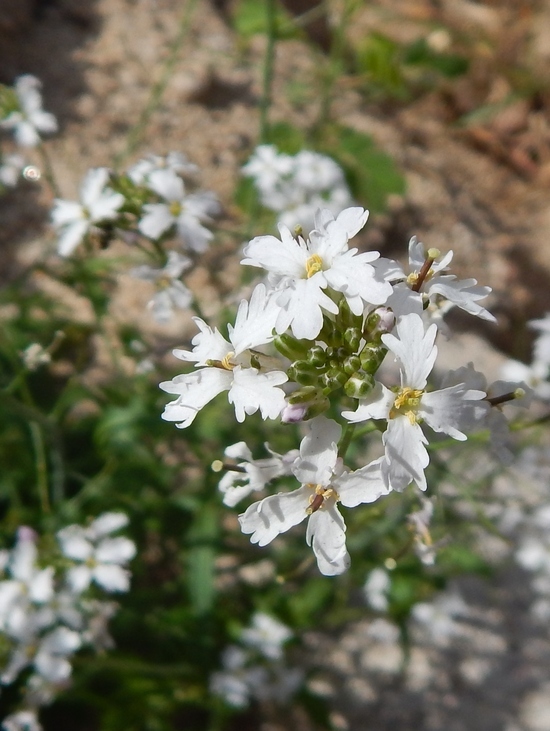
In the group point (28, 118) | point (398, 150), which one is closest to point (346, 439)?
point (28, 118)

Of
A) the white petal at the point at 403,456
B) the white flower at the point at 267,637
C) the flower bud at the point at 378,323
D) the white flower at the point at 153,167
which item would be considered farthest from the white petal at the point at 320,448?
the white flower at the point at 267,637

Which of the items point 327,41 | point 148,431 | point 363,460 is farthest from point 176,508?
point 327,41

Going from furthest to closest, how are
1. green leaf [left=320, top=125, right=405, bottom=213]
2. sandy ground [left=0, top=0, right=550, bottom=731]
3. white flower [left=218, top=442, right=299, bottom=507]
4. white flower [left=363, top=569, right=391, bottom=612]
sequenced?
green leaf [left=320, top=125, right=405, bottom=213] → sandy ground [left=0, top=0, right=550, bottom=731] → white flower [left=363, top=569, right=391, bottom=612] → white flower [left=218, top=442, right=299, bottom=507]

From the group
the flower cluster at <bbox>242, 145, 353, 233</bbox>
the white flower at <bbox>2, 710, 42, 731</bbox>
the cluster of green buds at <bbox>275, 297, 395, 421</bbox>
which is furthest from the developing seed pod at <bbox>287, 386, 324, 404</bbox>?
the white flower at <bbox>2, 710, 42, 731</bbox>

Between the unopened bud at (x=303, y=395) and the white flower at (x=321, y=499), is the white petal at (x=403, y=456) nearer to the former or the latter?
the white flower at (x=321, y=499)

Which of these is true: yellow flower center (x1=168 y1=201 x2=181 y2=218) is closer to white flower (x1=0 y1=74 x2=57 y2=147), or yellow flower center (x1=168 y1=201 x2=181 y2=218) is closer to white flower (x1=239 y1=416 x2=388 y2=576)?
white flower (x1=0 y1=74 x2=57 y2=147)

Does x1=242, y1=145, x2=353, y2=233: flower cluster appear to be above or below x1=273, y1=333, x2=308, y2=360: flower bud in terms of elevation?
below

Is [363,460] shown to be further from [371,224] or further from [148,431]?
[371,224]
